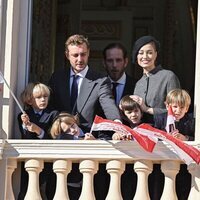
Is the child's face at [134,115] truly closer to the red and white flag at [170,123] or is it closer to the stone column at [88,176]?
the red and white flag at [170,123]

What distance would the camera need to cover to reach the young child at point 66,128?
34.6 ft

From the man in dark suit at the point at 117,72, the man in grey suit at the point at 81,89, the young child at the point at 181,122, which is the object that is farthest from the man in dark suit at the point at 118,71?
the young child at the point at 181,122

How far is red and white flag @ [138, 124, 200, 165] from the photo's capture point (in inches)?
401

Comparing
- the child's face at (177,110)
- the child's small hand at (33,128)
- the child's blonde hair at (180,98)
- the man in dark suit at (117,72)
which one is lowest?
the child's small hand at (33,128)

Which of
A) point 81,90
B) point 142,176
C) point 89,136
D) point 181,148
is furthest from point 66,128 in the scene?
point 181,148

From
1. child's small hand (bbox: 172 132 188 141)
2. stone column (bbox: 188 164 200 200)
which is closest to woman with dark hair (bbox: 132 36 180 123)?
child's small hand (bbox: 172 132 188 141)

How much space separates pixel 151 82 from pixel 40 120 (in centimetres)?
94

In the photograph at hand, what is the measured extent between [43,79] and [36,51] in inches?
16.9

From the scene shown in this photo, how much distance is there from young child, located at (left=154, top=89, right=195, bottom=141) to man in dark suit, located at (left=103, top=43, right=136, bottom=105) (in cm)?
58

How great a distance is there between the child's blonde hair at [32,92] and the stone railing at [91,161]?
0.39 meters

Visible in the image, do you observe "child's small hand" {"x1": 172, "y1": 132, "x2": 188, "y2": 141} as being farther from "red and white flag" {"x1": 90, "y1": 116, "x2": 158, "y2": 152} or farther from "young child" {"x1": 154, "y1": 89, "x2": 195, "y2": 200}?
"red and white flag" {"x1": 90, "y1": 116, "x2": 158, "y2": 152}

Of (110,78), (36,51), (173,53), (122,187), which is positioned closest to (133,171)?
(122,187)

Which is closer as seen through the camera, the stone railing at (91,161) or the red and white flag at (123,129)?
the red and white flag at (123,129)

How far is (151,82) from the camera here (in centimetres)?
1086
